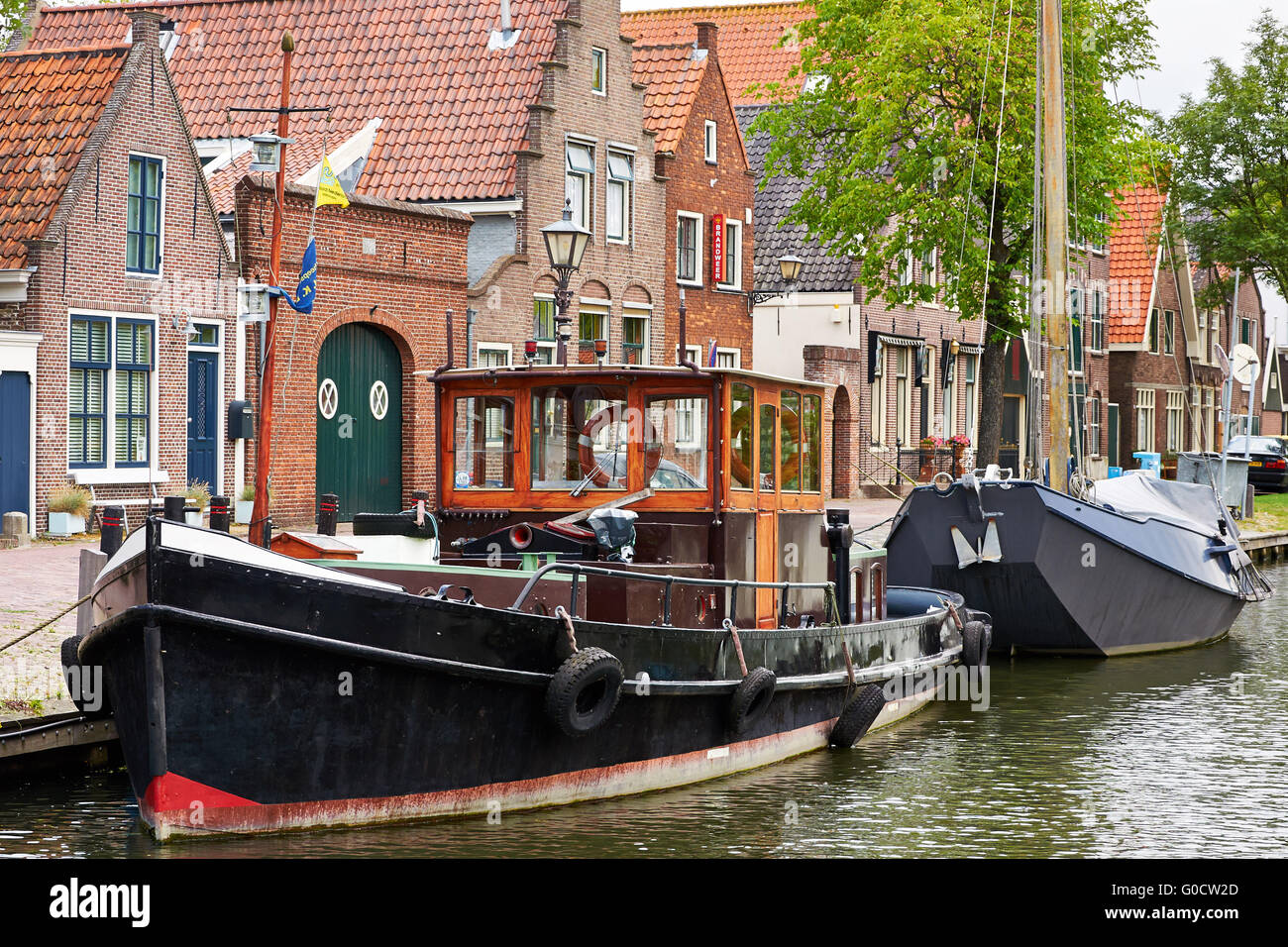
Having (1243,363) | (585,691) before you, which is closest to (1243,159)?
(1243,363)

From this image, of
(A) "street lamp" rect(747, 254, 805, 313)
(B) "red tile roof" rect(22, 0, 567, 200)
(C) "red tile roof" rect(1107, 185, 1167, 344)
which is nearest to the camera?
(B) "red tile roof" rect(22, 0, 567, 200)

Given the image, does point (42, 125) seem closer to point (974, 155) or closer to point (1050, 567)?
point (1050, 567)

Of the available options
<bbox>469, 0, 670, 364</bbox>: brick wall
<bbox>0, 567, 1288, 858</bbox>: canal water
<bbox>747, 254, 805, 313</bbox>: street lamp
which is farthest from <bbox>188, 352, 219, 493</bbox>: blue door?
<bbox>747, 254, 805, 313</bbox>: street lamp

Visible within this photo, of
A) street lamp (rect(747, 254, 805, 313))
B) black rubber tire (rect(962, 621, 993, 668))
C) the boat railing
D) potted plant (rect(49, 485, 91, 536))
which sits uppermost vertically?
street lamp (rect(747, 254, 805, 313))

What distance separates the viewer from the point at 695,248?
110ft

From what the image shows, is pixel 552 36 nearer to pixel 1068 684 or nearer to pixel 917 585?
pixel 917 585

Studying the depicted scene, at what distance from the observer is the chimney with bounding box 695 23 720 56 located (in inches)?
1305

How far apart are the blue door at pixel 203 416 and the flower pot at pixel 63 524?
2.20 m

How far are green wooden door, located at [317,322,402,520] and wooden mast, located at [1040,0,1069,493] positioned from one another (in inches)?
381

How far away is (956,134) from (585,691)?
21511mm

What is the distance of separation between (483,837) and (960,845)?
9.33ft

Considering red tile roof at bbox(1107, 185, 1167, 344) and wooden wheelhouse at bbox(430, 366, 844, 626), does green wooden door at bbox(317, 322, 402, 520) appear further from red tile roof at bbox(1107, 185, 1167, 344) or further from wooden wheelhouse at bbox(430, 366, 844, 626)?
red tile roof at bbox(1107, 185, 1167, 344)

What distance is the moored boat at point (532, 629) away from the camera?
8977 millimetres

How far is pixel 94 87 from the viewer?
2228 cm
